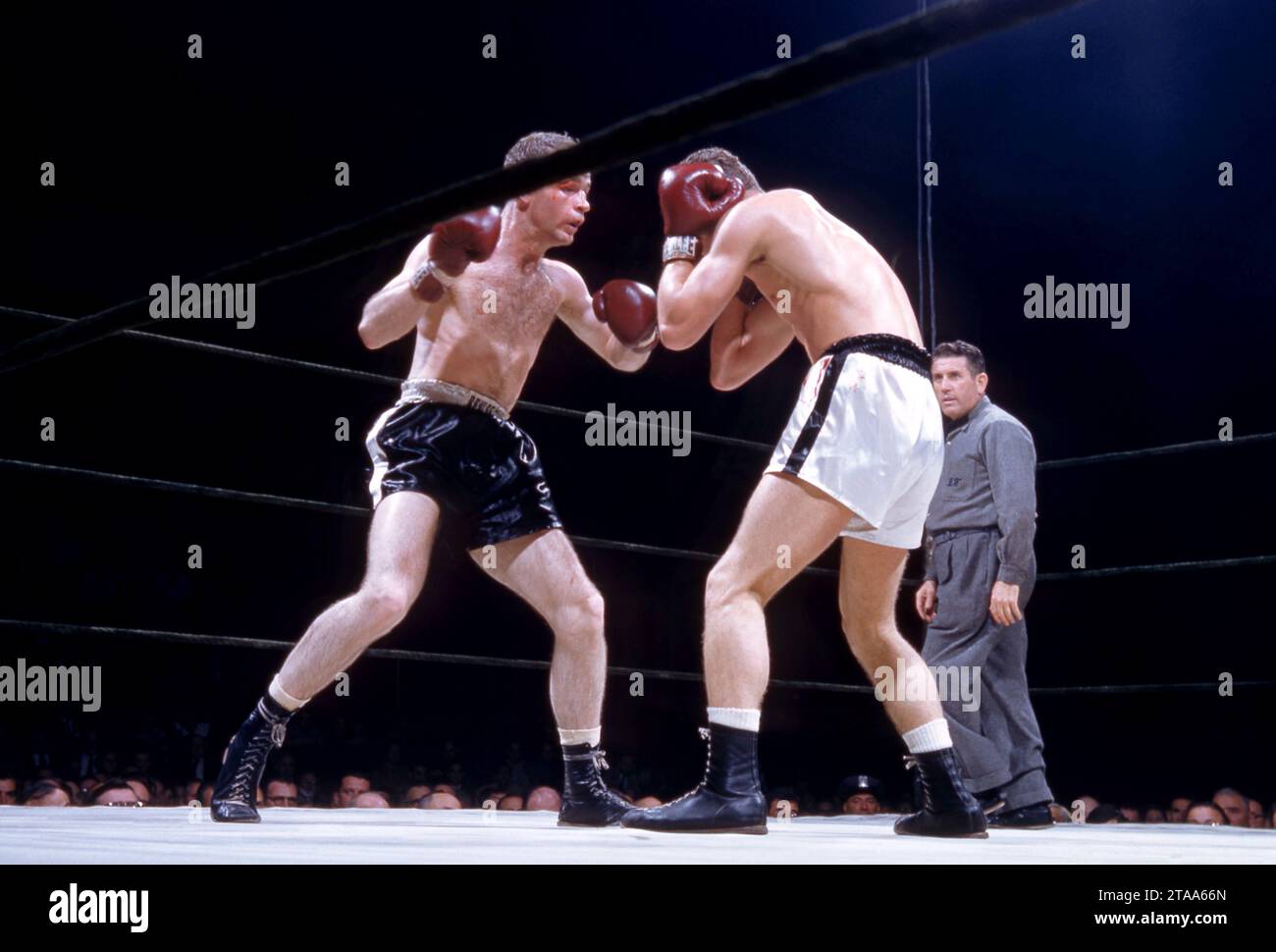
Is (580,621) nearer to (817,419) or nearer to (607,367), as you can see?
(817,419)

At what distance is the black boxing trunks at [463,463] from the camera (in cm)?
201

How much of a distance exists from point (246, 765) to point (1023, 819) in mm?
1360

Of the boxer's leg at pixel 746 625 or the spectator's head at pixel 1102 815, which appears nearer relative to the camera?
the boxer's leg at pixel 746 625

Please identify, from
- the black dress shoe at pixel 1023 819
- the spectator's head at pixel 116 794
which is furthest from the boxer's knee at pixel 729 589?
the spectator's head at pixel 116 794

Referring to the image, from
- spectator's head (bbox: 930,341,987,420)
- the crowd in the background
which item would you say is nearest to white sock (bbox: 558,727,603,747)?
spectator's head (bbox: 930,341,987,420)

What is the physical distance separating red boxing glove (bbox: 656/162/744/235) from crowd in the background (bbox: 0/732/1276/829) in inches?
67.9

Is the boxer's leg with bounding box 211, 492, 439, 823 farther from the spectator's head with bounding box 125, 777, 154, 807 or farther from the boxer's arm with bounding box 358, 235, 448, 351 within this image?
the spectator's head with bounding box 125, 777, 154, 807

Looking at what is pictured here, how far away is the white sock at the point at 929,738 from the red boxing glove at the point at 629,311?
695mm

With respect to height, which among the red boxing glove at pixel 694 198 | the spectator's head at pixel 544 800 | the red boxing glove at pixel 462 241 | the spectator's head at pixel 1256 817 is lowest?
the spectator's head at pixel 1256 817

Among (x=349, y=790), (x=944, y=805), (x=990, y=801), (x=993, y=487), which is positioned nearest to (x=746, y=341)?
(x=944, y=805)

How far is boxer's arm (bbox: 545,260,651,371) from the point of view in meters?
2.17

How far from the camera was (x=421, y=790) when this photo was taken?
3.86 m

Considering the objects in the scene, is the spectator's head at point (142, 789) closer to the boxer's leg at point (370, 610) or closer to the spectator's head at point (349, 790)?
the spectator's head at point (349, 790)
